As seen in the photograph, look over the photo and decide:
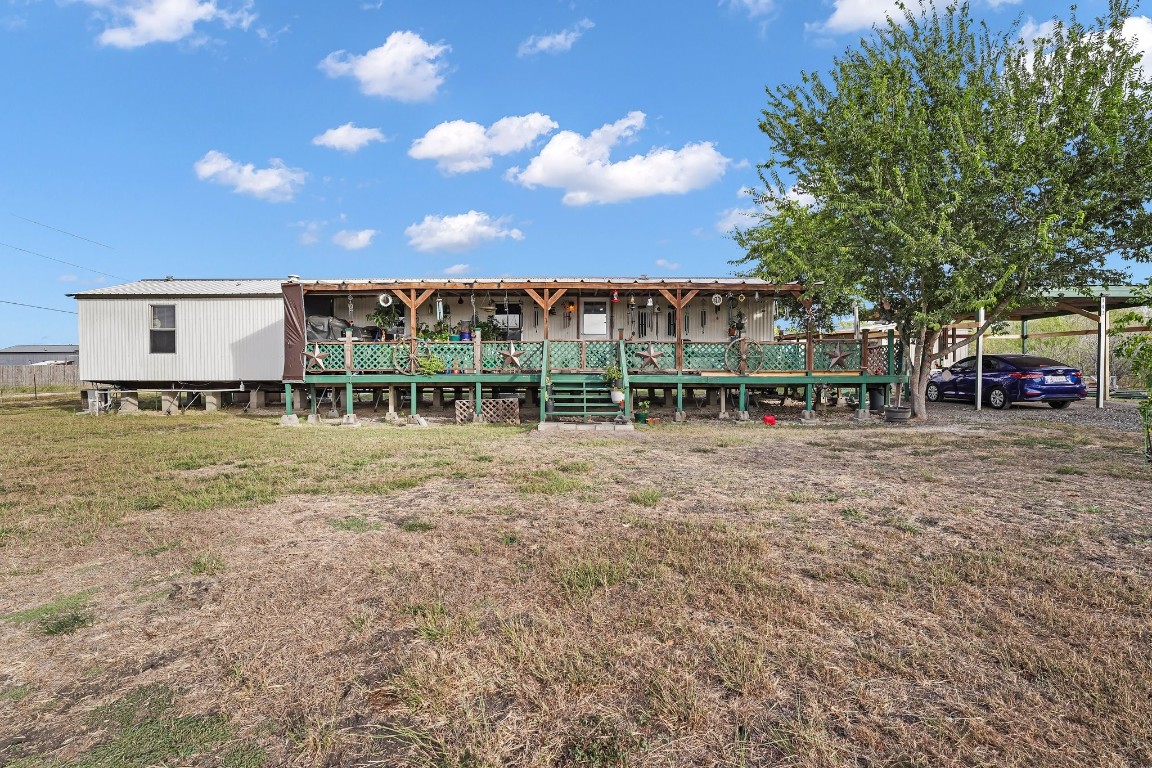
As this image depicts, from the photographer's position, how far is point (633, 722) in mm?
2426

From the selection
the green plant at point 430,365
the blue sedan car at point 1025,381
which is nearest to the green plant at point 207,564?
the green plant at point 430,365

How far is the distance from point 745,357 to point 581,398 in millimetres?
4295

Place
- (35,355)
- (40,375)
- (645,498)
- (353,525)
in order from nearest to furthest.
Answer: (353,525)
(645,498)
(40,375)
(35,355)

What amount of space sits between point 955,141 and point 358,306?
15.6 meters

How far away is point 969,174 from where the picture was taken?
11656mm

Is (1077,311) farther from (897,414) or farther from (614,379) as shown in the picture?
(614,379)

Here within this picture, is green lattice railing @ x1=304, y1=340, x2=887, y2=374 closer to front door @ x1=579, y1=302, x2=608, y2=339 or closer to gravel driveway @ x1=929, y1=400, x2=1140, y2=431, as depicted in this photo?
gravel driveway @ x1=929, y1=400, x2=1140, y2=431

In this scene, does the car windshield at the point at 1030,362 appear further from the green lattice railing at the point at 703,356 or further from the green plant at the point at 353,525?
the green plant at the point at 353,525

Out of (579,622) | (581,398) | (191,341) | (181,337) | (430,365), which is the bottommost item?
(579,622)

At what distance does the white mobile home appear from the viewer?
57.3ft

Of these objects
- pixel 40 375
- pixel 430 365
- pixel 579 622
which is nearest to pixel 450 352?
pixel 430 365

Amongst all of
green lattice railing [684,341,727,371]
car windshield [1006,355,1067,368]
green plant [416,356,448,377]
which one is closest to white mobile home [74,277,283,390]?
green plant [416,356,448,377]

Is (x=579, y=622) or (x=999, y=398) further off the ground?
(x=999, y=398)

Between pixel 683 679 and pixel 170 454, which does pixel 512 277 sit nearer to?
pixel 170 454
